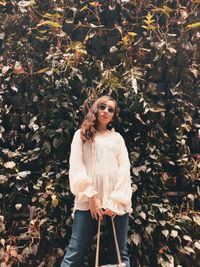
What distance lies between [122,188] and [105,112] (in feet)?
1.54

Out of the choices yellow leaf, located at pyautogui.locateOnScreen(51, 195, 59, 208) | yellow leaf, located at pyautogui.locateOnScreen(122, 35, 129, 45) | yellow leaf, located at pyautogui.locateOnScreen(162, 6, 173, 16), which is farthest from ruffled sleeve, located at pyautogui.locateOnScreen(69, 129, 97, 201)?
yellow leaf, located at pyautogui.locateOnScreen(162, 6, 173, 16)

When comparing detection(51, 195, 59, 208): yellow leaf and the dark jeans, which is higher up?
detection(51, 195, 59, 208): yellow leaf

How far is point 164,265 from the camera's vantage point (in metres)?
2.60

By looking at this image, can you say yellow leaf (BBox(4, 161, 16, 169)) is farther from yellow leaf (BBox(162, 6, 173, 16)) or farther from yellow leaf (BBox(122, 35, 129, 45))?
yellow leaf (BBox(162, 6, 173, 16))

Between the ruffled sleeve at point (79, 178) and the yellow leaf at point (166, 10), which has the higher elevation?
the yellow leaf at point (166, 10)

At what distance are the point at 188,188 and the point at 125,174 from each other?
88cm

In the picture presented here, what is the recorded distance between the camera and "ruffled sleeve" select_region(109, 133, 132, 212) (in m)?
2.15

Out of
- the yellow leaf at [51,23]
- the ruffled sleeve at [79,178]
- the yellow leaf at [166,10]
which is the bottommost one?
the ruffled sleeve at [79,178]

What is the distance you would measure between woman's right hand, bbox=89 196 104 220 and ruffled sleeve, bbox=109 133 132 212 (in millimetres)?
68

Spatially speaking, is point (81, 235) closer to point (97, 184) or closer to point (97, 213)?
point (97, 213)

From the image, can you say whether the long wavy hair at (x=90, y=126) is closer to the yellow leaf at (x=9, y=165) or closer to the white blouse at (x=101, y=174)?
the white blouse at (x=101, y=174)

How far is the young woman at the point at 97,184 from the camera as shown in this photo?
2.13 m

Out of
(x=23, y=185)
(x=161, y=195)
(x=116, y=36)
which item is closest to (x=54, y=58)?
(x=116, y=36)

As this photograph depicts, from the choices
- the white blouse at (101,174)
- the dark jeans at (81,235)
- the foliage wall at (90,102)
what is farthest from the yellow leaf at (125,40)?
the dark jeans at (81,235)
